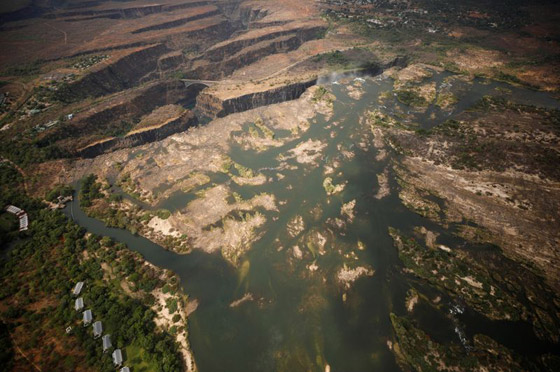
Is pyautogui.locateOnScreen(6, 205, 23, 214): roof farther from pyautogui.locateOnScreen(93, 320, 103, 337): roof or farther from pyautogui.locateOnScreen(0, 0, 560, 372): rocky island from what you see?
pyautogui.locateOnScreen(93, 320, 103, 337): roof

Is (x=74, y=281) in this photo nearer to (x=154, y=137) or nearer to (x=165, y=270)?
(x=165, y=270)

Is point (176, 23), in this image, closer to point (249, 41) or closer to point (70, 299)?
point (249, 41)

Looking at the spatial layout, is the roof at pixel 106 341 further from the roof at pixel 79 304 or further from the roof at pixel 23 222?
the roof at pixel 23 222

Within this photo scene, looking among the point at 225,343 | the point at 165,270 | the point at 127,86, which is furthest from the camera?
the point at 127,86

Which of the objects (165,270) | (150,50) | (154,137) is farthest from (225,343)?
(150,50)

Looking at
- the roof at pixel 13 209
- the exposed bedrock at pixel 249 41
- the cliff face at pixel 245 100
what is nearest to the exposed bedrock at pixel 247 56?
the exposed bedrock at pixel 249 41

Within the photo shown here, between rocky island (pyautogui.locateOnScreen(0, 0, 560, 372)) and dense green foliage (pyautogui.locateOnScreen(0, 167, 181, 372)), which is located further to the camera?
rocky island (pyautogui.locateOnScreen(0, 0, 560, 372))

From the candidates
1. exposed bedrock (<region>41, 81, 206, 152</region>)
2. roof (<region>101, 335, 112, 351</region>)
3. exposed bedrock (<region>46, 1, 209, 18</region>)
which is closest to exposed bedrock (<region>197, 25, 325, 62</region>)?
exposed bedrock (<region>41, 81, 206, 152</region>)
